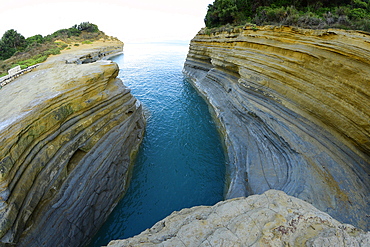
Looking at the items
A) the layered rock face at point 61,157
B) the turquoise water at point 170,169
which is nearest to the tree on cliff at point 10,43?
the turquoise water at point 170,169

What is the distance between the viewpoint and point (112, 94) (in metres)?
11.1

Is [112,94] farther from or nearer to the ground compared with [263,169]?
farther from the ground

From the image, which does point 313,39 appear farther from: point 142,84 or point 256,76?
point 142,84

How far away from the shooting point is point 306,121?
9867 mm

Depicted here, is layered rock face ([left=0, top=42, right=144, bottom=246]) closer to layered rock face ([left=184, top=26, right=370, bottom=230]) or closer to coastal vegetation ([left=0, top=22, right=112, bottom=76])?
layered rock face ([left=184, top=26, right=370, bottom=230])

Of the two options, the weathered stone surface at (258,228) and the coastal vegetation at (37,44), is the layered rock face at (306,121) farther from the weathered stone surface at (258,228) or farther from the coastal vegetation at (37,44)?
the coastal vegetation at (37,44)

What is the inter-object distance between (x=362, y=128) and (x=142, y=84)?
23.0 meters

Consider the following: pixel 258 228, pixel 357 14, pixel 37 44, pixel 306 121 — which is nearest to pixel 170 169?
pixel 258 228

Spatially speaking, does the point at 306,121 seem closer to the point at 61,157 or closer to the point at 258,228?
the point at 258,228

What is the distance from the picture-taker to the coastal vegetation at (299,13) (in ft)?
43.1

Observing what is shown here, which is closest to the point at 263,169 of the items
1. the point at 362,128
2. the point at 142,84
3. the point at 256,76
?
the point at 362,128

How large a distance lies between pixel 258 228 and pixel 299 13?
2026 centimetres

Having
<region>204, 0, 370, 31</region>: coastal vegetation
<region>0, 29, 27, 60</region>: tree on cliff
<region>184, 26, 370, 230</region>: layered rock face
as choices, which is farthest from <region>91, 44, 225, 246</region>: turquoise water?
<region>0, 29, 27, 60</region>: tree on cliff

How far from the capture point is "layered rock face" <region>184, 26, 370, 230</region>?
7.48m
